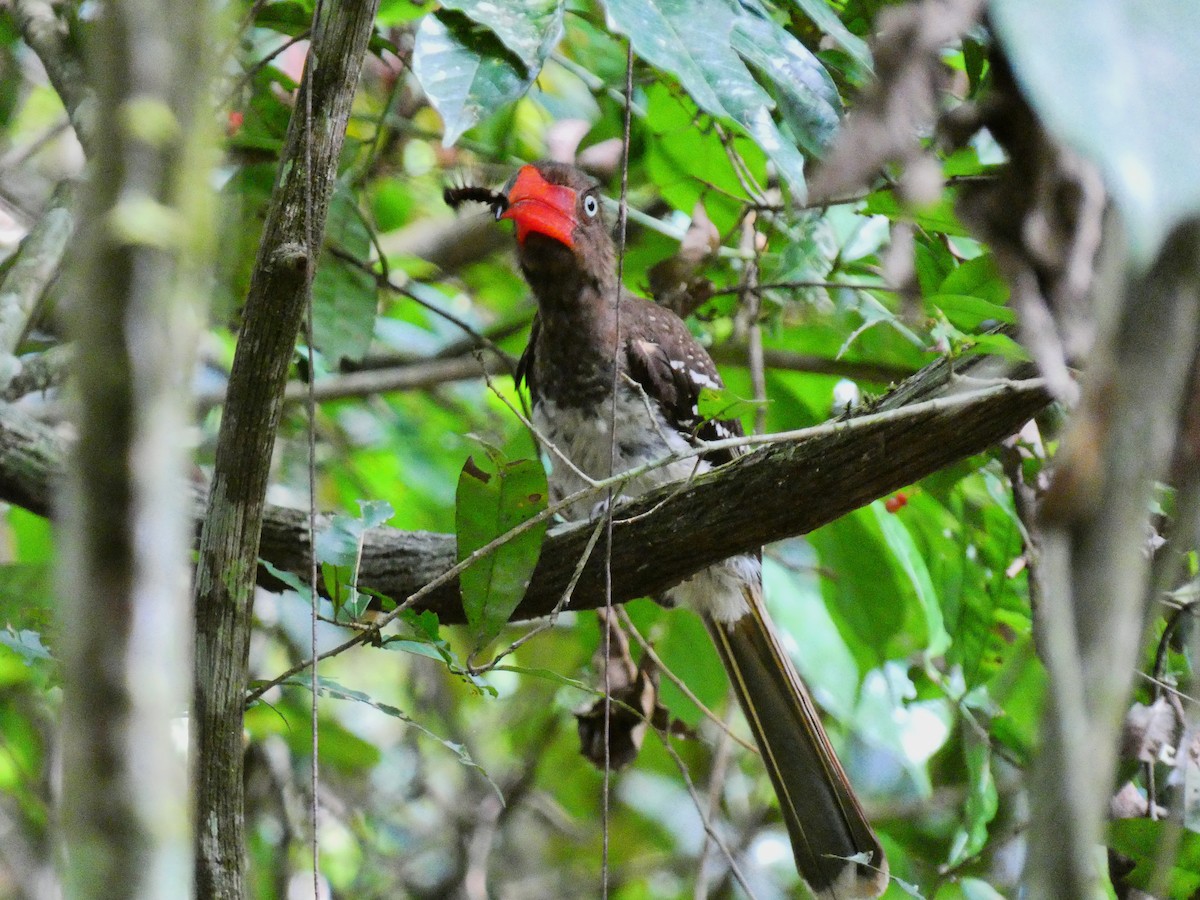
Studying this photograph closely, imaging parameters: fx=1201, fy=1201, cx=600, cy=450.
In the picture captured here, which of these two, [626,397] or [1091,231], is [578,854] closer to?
[626,397]

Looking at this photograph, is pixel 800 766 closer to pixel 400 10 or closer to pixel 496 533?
pixel 496 533

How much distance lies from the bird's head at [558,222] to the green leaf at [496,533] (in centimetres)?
101

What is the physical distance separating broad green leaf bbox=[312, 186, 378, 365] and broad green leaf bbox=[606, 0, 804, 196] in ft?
4.01

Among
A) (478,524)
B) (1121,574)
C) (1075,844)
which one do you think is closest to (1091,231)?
(1121,574)

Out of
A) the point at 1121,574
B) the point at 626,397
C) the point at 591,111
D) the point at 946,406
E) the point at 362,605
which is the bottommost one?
the point at 1121,574

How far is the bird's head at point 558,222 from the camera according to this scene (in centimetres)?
279

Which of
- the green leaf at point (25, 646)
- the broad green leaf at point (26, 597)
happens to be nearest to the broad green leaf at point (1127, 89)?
the green leaf at point (25, 646)

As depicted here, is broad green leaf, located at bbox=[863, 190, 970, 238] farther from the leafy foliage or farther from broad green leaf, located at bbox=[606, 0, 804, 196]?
broad green leaf, located at bbox=[606, 0, 804, 196]

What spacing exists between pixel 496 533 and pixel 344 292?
3.35ft

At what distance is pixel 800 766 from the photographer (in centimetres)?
264

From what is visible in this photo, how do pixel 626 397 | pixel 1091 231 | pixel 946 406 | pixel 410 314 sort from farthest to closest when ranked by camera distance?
1. pixel 410 314
2. pixel 626 397
3. pixel 946 406
4. pixel 1091 231

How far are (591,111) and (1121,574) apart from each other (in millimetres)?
3238

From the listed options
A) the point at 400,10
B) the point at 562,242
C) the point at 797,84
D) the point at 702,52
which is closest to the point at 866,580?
the point at 562,242

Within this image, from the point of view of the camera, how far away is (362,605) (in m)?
1.92
